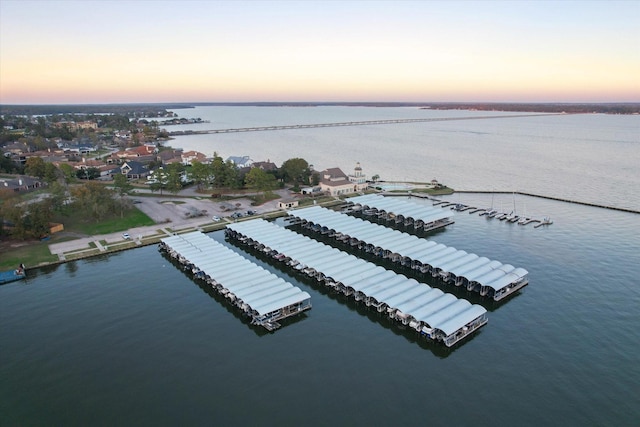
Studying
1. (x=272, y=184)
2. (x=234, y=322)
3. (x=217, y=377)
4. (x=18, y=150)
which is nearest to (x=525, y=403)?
(x=217, y=377)

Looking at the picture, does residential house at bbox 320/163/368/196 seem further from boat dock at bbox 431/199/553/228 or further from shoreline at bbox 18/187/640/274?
shoreline at bbox 18/187/640/274

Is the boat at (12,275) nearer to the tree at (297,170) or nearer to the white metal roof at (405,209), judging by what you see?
the white metal roof at (405,209)

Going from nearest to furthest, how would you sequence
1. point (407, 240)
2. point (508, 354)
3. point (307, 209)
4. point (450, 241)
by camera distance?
point (508, 354), point (407, 240), point (450, 241), point (307, 209)

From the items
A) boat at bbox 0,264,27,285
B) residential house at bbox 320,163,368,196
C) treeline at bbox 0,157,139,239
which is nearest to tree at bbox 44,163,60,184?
treeline at bbox 0,157,139,239

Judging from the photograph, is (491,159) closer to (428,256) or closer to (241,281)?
(428,256)

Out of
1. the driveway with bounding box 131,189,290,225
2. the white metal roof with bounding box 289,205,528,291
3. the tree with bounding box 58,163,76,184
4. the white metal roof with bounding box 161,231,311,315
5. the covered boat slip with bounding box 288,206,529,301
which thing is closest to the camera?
the white metal roof with bounding box 161,231,311,315

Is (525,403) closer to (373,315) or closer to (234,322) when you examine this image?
(373,315)

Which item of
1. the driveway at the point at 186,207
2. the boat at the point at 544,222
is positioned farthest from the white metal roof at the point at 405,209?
the driveway at the point at 186,207
